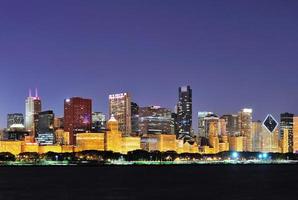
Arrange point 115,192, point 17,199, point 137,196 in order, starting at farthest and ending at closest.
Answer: point 115,192 < point 137,196 < point 17,199

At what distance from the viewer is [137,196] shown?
89.4 meters

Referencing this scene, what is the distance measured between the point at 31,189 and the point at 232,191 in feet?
99.6

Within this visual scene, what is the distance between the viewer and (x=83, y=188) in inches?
4043

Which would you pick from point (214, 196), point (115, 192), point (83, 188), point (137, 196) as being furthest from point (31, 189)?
point (214, 196)

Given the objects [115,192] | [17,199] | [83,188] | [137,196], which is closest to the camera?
[17,199]

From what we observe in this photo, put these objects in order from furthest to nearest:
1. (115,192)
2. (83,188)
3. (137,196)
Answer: (83,188)
(115,192)
(137,196)

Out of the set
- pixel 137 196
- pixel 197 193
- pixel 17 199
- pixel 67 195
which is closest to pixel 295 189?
pixel 197 193

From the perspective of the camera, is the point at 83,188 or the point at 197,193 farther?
the point at 83,188

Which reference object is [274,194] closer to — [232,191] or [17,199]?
[232,191]

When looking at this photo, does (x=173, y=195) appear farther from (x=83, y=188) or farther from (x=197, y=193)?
(x=83, y=188)

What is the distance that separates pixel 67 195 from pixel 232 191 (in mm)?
24151

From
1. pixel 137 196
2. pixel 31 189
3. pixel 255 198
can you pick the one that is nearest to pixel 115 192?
pixel 137 196

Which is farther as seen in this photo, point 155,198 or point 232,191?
point 232,191

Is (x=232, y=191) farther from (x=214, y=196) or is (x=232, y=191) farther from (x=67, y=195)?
(x=67, y=195)
